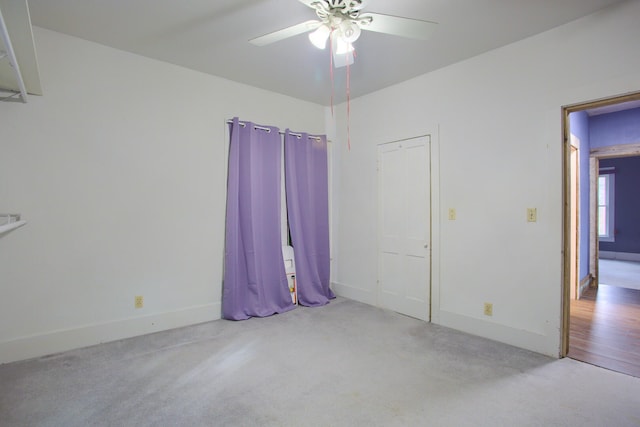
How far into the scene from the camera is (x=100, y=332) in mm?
2627

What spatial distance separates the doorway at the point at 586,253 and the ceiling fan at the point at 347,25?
1468mm

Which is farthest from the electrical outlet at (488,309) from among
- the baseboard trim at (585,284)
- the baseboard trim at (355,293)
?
the baseboard trim at (585,284)

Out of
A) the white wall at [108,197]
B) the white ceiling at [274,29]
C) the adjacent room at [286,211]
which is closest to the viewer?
the adjacent room at [286,211]

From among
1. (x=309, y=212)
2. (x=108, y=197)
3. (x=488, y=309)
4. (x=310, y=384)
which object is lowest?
(x=310, y=384)

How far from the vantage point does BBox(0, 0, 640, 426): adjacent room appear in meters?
1.93

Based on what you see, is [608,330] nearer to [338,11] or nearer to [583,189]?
[583,189]

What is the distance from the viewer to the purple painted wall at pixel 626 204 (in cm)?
702

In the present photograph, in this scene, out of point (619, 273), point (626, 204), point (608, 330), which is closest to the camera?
point (608, 330)

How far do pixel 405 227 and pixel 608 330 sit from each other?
2058mm

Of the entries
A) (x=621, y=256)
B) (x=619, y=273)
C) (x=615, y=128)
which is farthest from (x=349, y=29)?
(x=621, y=256)

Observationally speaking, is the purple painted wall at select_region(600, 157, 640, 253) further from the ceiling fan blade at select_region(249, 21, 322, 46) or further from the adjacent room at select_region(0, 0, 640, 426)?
the ceiling fan blade at select_region(249, 21, 322, 46)

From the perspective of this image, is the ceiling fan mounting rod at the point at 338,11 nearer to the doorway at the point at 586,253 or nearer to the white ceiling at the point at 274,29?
the white ceiling at the point at 274,29

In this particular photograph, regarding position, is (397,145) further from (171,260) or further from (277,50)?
(171,260)

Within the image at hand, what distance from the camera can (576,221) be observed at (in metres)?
4.08
